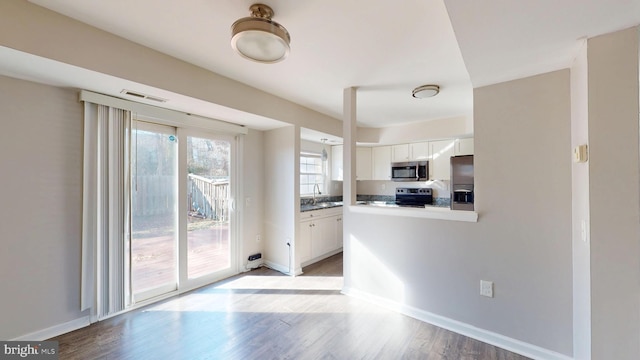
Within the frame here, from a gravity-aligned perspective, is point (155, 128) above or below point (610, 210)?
above

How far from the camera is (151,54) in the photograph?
2.11 metres

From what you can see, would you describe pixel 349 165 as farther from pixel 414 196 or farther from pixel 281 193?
pixel 414 196

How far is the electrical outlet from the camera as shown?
6.82 ft

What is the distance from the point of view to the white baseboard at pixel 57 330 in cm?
198

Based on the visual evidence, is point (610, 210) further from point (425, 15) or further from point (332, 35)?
point (332, 35)

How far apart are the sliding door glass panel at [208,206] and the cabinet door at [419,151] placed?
3.36 meters

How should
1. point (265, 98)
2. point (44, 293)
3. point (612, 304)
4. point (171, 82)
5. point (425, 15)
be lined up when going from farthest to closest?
point (265, 98) < point (171, 82) < point (44, 293) < point (425, 15) < point (612, 304)

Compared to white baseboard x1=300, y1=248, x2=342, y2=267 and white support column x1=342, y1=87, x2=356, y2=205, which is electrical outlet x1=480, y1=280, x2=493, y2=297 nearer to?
white support column x1=342, y1=87, x2=356, y2=205

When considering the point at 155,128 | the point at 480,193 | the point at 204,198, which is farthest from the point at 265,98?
the point at 480,193

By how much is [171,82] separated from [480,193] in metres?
2.91

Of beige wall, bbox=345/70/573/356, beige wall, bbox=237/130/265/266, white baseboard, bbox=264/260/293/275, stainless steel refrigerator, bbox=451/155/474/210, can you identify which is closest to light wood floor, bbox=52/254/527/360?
beige wall, bbox=345/70/573/356

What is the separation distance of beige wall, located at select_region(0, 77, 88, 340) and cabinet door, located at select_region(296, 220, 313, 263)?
97.1 inches

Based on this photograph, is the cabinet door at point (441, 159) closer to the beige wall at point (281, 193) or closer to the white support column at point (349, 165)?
the white support column at point (349, 165)

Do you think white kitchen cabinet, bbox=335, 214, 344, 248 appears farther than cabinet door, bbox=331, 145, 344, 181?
No
